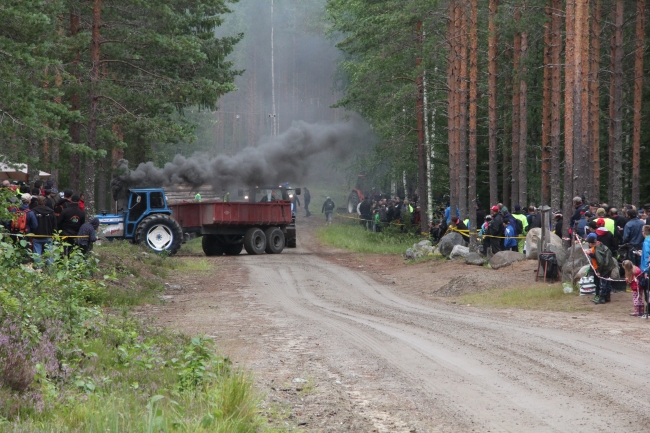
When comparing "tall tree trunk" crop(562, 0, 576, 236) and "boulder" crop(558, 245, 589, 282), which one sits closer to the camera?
"boulder" crop(558, 245, 589, 282)

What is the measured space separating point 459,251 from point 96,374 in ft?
59.2

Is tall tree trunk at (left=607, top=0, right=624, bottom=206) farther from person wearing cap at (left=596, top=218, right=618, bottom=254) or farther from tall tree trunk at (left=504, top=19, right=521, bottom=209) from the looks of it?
person wearing cap at (left=596, top=218, right=618, bottom=254)

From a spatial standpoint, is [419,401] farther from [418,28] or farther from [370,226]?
[370,226]

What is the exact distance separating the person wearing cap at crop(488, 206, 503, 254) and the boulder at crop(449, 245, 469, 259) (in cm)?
125

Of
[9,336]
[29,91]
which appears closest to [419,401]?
[9,336]

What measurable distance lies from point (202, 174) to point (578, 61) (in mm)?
15341

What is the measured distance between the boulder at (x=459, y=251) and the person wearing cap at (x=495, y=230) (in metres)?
1.25

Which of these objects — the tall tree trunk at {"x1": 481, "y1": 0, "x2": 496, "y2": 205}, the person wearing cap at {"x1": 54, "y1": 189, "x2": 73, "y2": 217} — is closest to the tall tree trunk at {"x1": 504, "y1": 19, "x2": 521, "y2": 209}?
the tall tree trunk at {"x1": 481, "y1": 0, "x2": 496, "y2": 205}

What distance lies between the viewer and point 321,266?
82.5 feet

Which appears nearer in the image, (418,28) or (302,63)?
(418,28)

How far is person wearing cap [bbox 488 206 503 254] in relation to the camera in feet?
75.6

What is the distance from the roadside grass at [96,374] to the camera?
627 centimetres

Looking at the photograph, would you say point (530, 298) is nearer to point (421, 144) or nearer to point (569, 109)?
point (569, 109)

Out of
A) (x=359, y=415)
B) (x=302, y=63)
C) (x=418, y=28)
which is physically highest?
(x=302, y=63)
